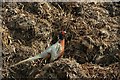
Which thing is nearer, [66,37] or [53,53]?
[53,53]

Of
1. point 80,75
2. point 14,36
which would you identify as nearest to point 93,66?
point 80,75

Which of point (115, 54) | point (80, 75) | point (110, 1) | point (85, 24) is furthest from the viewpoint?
point (110, 1)

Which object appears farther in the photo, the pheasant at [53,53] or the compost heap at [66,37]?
the pheasant at [53,53]

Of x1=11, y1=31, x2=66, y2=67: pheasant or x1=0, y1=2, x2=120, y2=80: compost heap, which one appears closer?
x1=0, y1=2, x2=120, y2=80: compost heap

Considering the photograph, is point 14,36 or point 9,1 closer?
point 14,36

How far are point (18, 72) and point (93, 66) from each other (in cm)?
78

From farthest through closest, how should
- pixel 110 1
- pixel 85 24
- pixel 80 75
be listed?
1. pixel 110 1
2. pixel 85 24
3. pixel 80 75

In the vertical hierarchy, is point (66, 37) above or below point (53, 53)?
above

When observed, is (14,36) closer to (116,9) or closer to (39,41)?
(39,41)

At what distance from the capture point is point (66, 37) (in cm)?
493

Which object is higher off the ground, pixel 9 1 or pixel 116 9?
pixel 9 1

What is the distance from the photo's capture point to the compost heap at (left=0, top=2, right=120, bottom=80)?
450 cm

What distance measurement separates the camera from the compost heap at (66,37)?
450cm

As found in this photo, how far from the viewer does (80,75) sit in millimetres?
4438
